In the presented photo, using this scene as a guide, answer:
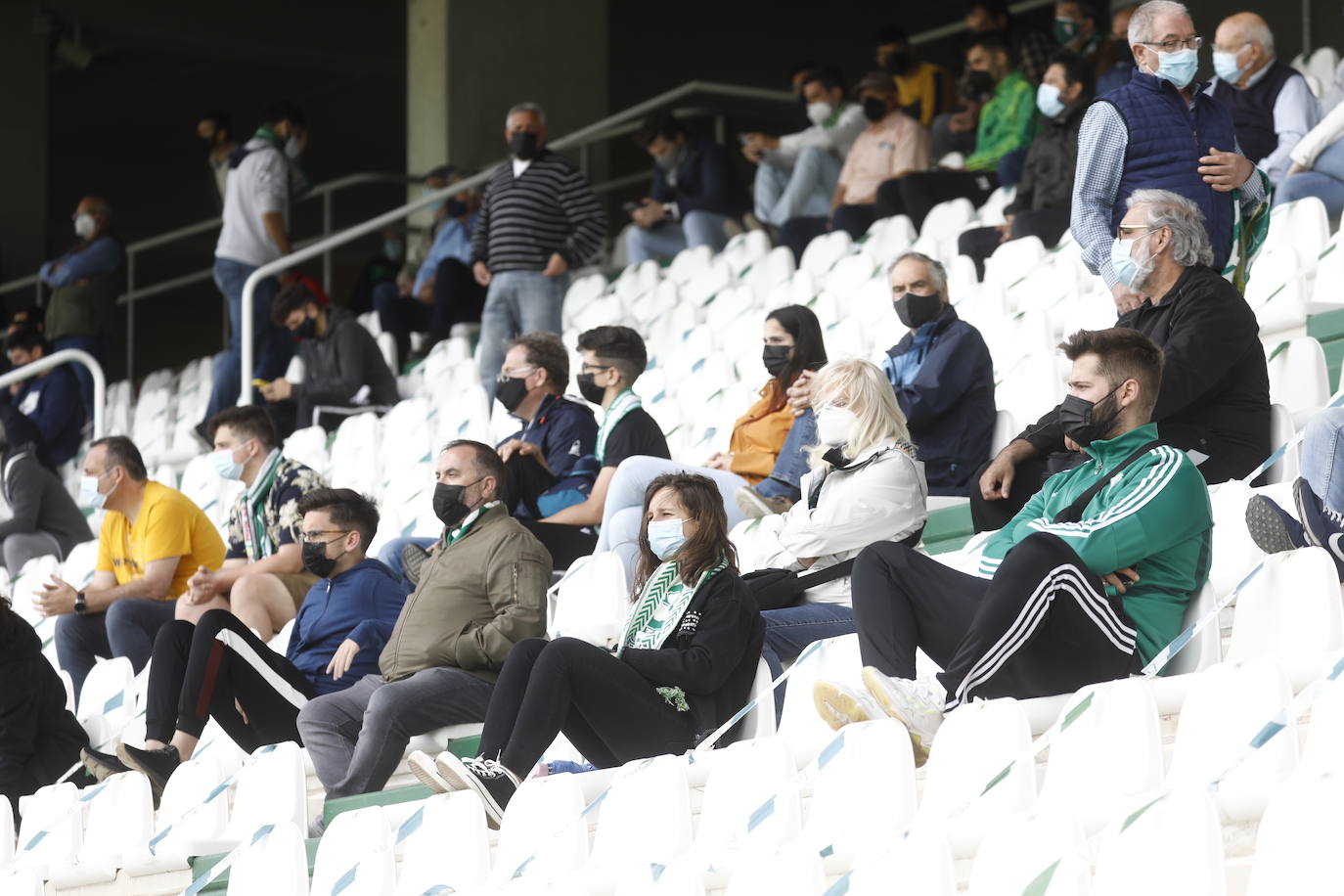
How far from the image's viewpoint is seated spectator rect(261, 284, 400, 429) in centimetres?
775

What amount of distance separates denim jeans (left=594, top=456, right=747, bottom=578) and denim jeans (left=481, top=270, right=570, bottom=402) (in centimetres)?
274

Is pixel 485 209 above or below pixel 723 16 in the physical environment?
below

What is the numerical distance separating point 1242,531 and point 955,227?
403cm

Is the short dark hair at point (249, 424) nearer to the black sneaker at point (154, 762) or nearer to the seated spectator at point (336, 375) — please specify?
the black sneaker at point (154, 762)

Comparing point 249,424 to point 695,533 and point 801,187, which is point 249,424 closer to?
point 695,533

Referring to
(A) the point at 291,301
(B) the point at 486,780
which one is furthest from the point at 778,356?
(A) the point at 291,301

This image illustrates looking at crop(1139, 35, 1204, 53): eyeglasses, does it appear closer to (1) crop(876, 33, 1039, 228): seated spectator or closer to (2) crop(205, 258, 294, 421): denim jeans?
(1) crop(876, 33, 1039, 228): seated spectator

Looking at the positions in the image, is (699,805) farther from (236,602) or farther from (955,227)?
(955,227)

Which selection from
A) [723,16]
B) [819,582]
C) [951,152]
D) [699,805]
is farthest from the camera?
[723,16]

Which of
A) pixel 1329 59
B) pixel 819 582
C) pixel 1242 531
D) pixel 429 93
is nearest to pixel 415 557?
pixel 819 582

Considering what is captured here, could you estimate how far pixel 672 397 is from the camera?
6.82m

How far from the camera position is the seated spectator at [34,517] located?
7.32 m

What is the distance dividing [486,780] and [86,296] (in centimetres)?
644

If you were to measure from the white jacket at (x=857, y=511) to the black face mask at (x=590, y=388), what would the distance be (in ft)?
3.89
